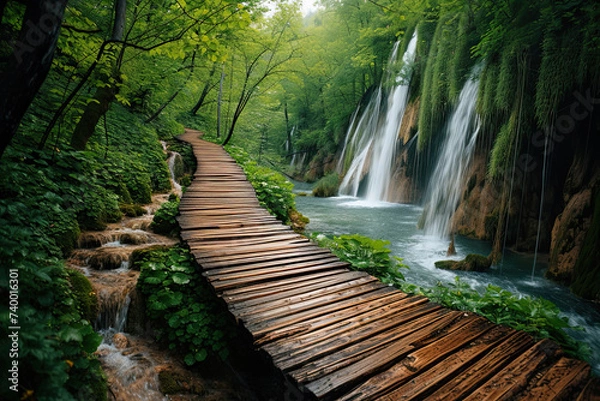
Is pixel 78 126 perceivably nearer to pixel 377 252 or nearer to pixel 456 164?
pixel 377 252

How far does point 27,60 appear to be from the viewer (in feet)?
5.74

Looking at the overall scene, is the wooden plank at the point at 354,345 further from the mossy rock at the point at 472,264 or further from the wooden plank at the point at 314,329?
the mossy rock at the point at 472,264

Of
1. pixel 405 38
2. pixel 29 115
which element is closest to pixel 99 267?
pixel 29 115

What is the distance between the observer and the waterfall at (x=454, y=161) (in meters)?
9.32

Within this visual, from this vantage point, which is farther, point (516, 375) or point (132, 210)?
point (132, 210)

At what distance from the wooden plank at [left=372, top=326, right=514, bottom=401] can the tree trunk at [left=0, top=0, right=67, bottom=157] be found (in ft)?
8.79

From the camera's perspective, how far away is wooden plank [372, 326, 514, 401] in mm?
1765

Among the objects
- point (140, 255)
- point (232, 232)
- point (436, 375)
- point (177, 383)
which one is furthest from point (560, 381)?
point (140, 255)

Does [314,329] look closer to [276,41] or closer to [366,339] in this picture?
[366,339]

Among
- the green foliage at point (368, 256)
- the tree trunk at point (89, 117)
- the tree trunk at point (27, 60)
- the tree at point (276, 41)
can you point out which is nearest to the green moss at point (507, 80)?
the green foliage at point (368, 256)

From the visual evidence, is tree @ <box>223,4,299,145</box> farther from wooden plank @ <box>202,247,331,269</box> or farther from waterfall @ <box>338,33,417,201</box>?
wooden plank @ <box>202,247,331,269</box>

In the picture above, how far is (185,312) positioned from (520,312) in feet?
11.5

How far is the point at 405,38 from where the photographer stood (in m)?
16.6

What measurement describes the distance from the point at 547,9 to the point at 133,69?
8752 millimetres
